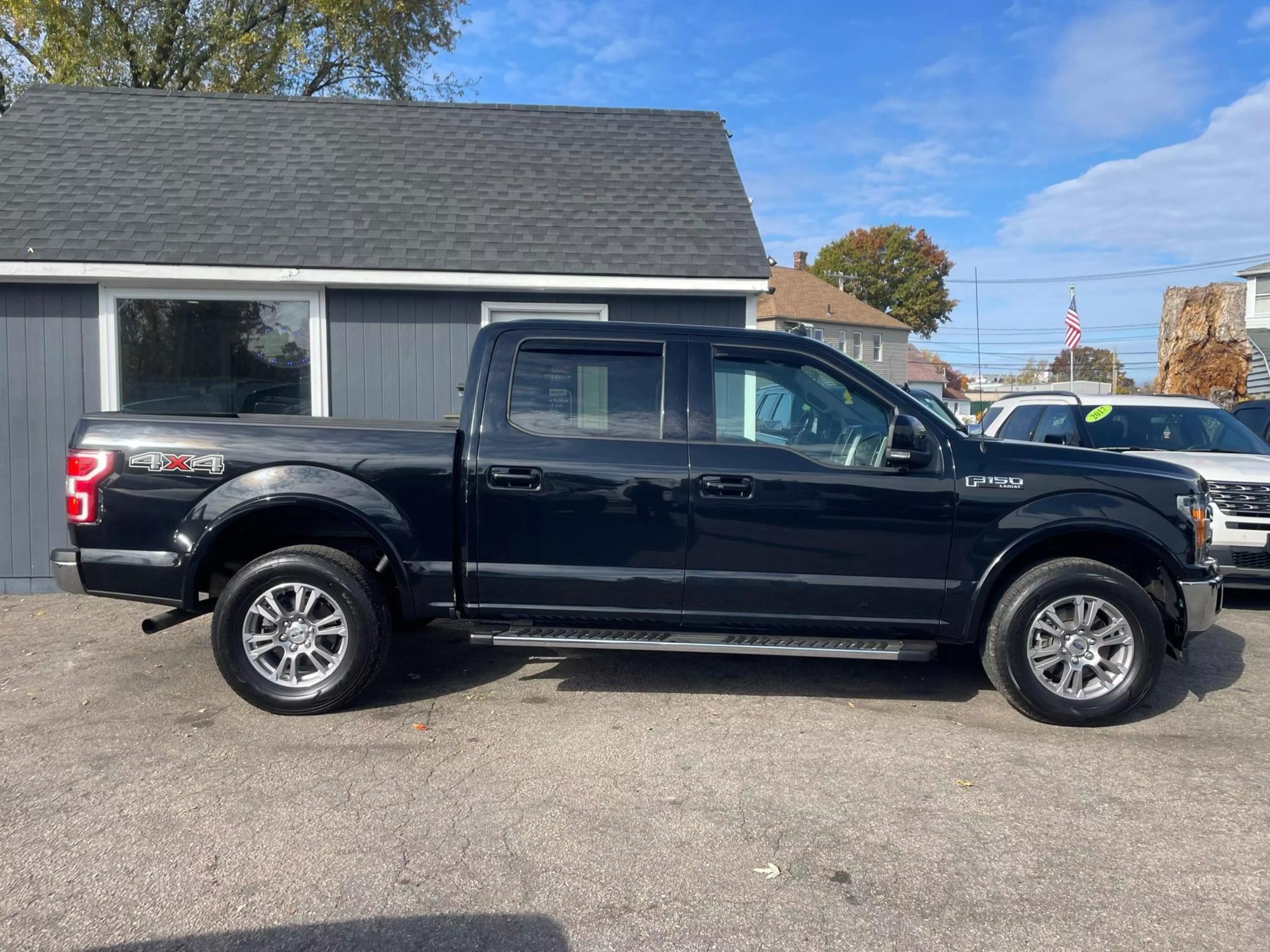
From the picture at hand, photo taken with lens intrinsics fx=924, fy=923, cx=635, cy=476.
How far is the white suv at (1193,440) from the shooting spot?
7.20 m

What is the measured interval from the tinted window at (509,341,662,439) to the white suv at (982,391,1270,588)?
15.6 feet

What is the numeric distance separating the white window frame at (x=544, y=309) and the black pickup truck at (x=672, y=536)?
3.59 m

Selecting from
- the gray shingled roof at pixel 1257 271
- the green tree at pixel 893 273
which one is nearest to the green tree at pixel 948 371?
the green tree at pixel 893 273

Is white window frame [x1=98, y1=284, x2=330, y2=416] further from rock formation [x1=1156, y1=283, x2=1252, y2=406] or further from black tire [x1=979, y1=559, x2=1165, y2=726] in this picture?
rock formation [x1=1156, y1=283, x2=1252, y2=406]

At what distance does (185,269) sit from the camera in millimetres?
7918

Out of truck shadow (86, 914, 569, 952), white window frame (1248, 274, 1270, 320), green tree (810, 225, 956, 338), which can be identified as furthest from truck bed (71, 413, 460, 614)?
green tree (810, 225, 956, 338)

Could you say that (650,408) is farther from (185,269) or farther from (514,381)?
(185,269)

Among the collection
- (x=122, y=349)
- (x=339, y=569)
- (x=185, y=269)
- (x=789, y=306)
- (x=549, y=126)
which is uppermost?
(x=789, y=306)

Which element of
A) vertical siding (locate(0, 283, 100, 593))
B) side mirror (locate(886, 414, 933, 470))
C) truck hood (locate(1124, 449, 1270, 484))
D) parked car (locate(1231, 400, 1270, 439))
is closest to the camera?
side mirror (locate(886, 414, 933, 470))

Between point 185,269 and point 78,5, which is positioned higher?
point 78,5

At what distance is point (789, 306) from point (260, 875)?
42803 millimetres

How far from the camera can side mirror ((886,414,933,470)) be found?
15.6 ft

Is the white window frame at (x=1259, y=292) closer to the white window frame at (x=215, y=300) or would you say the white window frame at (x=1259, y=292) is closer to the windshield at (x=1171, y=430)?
the windshield at (x=1171, y=430)

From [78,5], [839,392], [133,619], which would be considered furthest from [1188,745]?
[78,5]
